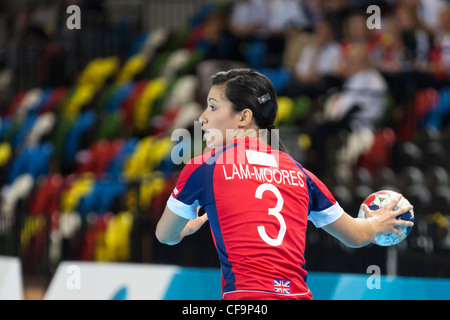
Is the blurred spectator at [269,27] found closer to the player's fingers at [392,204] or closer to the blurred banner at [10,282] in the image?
the blurred banner at [10,282]

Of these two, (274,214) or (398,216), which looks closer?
(274,214)

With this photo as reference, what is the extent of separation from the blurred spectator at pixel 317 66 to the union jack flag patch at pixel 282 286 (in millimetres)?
7552

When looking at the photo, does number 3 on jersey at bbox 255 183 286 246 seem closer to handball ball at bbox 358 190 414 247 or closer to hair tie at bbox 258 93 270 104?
hair tie at bbox 258 93 270 104

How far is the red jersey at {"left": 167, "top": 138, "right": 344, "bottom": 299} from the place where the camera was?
316 cm

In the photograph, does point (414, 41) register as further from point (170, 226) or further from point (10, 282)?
point (170, 226)

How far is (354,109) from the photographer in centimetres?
958

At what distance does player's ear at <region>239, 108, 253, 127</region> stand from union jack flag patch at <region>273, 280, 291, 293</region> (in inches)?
25.6

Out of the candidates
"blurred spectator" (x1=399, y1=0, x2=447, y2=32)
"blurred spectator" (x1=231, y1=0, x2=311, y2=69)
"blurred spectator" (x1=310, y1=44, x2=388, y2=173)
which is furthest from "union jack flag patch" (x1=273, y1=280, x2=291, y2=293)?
"blurred spectator" (x1=231, y1=0, x2=311, y2=69)

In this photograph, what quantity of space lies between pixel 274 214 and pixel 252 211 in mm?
88

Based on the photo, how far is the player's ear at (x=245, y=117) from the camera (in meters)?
3.36

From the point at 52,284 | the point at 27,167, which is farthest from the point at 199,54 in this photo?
the point at 52,284

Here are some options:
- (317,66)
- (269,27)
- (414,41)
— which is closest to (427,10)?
(414,41)

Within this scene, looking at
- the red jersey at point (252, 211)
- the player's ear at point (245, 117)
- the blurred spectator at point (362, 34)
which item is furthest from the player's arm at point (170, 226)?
the blurred spectator at point (362, 34)
